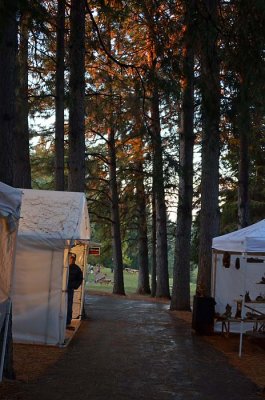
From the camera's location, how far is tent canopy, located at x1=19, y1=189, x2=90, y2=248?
12.0m

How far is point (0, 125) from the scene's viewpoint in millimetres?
8453

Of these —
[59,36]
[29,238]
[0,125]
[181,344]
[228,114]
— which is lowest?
[181,344]

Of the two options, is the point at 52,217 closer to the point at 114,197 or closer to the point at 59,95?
the point at 59,95

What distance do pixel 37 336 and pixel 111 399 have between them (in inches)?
206

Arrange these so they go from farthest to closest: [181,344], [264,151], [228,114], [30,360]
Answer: [264,151]
[181,344]
[228,114]
[30,360]

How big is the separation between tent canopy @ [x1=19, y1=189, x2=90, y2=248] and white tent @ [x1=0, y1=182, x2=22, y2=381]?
169 inches

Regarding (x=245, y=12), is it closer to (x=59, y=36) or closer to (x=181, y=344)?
(x=181, y=344)

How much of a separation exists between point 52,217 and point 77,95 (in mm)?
5375

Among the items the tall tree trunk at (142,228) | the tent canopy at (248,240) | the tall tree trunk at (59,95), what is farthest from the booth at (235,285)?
the tall tree trunk at (142,228)

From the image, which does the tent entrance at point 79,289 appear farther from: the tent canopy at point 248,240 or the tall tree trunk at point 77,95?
the tent canopy at point 248,240

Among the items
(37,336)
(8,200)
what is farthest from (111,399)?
(37,336)

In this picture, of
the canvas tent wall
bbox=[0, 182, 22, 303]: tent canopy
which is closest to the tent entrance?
the canvas tent wall

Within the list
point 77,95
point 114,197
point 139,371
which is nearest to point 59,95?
point 77,95

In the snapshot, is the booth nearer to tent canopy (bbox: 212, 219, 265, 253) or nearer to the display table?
the display table
